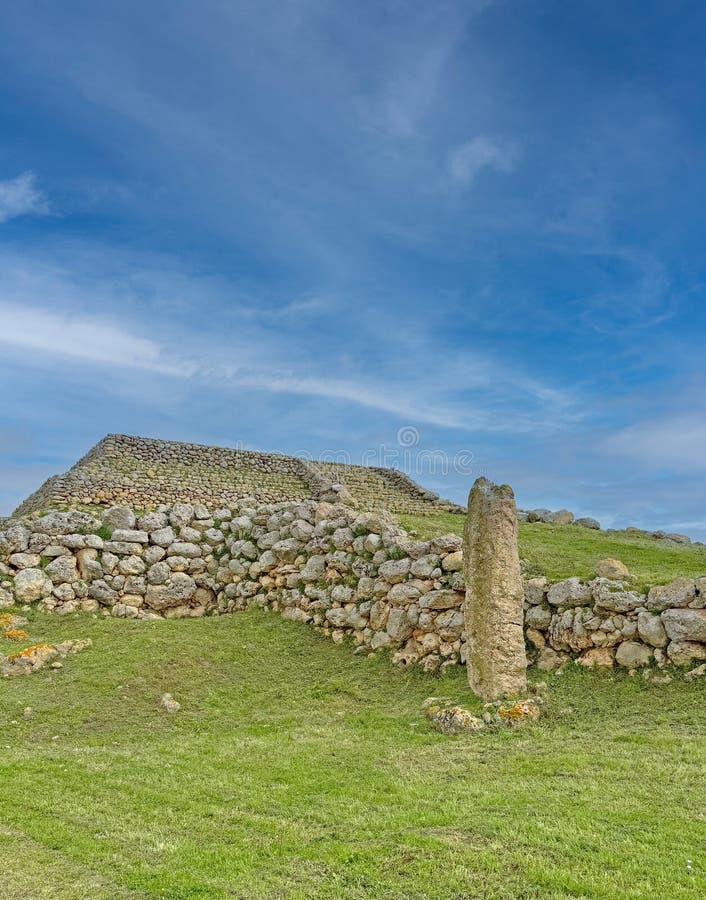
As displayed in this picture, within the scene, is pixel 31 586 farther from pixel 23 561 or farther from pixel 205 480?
pixel 205 480

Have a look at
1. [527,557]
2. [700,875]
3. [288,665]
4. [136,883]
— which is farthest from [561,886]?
[527,557]

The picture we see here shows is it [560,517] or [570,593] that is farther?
[560,517]

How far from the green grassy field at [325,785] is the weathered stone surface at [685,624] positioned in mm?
885

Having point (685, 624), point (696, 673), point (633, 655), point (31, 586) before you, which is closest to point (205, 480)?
point (31, 586)

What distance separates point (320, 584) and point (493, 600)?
6.34m

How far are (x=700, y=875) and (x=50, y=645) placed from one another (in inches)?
535

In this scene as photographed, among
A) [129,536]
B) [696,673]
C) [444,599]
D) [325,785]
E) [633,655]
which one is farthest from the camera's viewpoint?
[129,536]

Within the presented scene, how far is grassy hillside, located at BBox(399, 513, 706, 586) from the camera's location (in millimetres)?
16812

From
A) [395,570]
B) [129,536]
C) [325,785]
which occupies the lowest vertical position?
[325,785]

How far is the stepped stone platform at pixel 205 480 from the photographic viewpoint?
31547 mm

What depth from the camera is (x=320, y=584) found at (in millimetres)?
18531

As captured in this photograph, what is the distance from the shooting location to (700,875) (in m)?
6.21

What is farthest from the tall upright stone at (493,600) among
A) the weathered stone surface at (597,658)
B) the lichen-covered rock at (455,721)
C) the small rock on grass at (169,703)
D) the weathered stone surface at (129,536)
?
the weathered stone surface at (129,536)

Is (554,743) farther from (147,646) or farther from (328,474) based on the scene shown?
(328,474)
